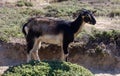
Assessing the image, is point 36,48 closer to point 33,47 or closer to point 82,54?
point 33,47

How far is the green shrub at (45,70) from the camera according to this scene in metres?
8.15

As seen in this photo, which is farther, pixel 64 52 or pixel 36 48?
pixel 36 48

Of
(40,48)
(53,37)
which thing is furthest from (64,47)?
(40,48)

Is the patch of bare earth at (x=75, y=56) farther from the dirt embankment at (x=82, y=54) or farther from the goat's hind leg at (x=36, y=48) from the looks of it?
the goat's hind leg at (x=36, y=48)

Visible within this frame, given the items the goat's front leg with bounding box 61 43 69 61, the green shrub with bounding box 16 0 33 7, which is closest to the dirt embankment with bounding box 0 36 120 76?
the goat's front leg with bounding box 61 43 69 61

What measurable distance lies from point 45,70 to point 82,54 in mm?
4261

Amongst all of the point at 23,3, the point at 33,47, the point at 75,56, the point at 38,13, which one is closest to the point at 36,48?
the point at 33,47

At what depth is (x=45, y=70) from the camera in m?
8.31

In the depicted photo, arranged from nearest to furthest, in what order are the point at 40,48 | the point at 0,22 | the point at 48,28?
the point at 48,28, the point at 40,48, the point at 0,22

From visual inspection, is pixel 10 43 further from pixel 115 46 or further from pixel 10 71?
pixel 10 71

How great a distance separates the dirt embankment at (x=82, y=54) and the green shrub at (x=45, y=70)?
12.4 feet

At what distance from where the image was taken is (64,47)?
444 inches

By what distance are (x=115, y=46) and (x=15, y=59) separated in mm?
3134

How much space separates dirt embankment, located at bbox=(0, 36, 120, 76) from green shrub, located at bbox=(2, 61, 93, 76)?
12.4 feet
